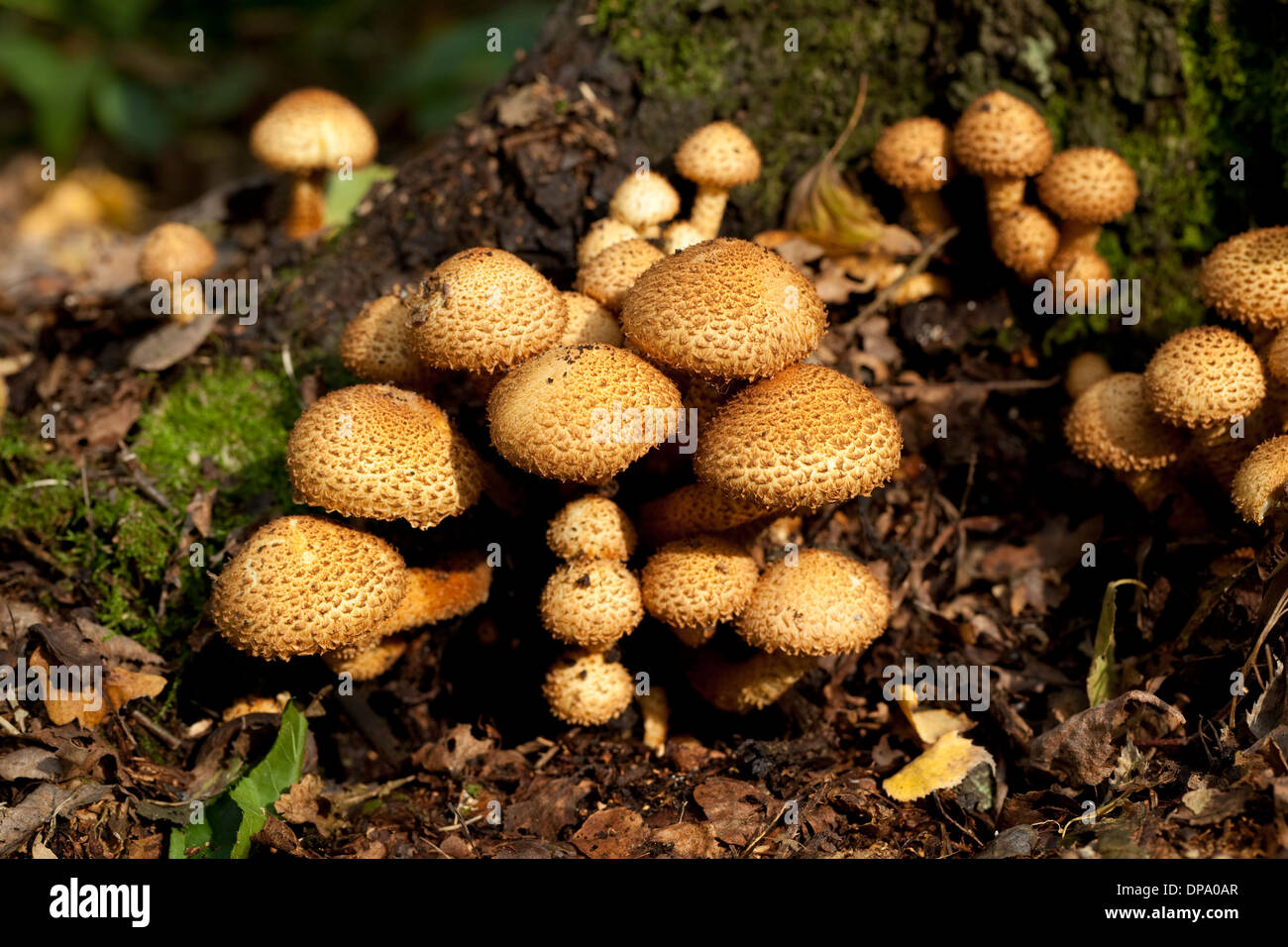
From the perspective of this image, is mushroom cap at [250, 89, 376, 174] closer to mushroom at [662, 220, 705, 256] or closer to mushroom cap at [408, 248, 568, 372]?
mushroom at [662, 220, 705, 256]

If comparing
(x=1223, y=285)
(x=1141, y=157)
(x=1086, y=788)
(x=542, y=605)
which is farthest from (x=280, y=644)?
(x=1141, y=157)

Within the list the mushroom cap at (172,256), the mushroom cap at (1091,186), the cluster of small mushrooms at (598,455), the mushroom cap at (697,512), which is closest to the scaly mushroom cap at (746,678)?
the cluster of small mushrooms at (598,455)

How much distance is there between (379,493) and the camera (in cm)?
344

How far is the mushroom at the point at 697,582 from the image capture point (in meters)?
3.71

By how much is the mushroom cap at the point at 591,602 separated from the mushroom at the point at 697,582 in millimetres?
95

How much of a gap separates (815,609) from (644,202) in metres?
2.12

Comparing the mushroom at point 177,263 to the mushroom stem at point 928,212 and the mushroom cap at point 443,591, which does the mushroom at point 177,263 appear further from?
the mushroom stem at point 928,212

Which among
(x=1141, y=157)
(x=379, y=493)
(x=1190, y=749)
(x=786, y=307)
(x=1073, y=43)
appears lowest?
(x=1190, y=749)

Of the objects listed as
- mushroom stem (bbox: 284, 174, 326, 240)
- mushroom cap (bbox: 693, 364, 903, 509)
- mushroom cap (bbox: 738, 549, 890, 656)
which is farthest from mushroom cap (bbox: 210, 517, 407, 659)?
mushroom stem (bbox: 284, 174, 326, 240)

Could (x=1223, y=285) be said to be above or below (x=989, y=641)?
above

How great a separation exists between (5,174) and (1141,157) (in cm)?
1360

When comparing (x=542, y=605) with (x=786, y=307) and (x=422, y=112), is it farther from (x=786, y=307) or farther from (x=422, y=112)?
(x=422, y=112)

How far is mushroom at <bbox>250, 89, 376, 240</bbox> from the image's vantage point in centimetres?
550
